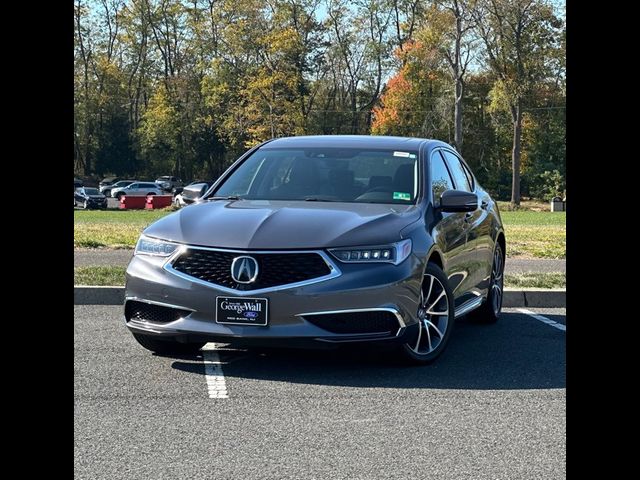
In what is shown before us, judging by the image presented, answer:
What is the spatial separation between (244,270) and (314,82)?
2770 inches

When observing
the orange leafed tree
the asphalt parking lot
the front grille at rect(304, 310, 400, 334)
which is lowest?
the asphalt parking lot

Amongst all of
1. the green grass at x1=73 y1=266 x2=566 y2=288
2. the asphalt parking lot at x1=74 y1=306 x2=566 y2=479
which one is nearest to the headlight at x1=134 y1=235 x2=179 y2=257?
the asphalt parking lot at x1=74 y1=306 x2=566 y2=479

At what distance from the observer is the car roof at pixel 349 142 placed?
26.2 feet

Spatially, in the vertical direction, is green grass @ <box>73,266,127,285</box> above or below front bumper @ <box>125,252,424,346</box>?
below

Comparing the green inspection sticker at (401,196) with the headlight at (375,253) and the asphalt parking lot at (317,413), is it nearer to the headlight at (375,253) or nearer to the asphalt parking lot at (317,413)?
the headlight at (375,253)

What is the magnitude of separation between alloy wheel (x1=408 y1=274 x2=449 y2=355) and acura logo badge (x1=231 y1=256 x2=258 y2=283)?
1201mm

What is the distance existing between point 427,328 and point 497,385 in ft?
2.64

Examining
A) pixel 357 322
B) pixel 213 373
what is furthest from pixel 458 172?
pixel 213 373

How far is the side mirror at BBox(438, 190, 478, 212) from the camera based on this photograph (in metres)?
7.17

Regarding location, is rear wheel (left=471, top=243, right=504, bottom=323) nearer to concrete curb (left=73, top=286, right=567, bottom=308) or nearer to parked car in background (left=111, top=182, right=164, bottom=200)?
concrete curb (left=73, top=286, right=567, bottom=308)
